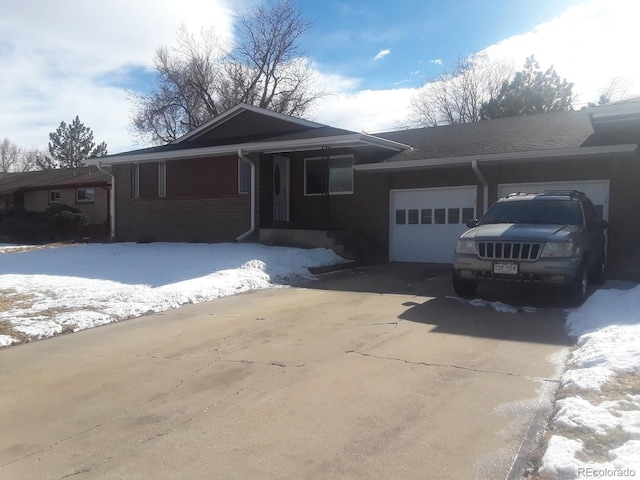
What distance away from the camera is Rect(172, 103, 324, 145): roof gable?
18000 millimetres

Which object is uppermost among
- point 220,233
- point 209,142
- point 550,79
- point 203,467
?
point 550,79

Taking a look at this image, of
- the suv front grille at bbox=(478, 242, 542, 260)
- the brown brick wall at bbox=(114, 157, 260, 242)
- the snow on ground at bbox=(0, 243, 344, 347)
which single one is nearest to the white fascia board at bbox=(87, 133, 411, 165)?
the brown brick wall at bbox=(114, 157, 260, 242)

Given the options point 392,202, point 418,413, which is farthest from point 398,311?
point 392,202

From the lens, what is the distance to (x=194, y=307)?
29.2 ft

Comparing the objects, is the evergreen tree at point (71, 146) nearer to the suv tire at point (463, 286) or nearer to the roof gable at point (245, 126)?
the roof gable at point (245, 126)

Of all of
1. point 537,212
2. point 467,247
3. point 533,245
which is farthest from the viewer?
point 537,212

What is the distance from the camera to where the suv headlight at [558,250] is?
796 centimetres

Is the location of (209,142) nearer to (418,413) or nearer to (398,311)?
(398,311)

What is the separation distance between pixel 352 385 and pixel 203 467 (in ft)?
5.85

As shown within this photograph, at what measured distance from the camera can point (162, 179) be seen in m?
18.5

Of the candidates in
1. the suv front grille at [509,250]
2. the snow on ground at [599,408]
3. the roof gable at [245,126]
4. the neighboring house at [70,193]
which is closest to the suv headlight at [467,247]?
the suv front grille at [509,250]

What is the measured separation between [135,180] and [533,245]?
15.1 m

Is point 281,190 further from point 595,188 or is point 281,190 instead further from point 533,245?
point 533,245

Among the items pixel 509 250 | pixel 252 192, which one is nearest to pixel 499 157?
pixel 509 250
